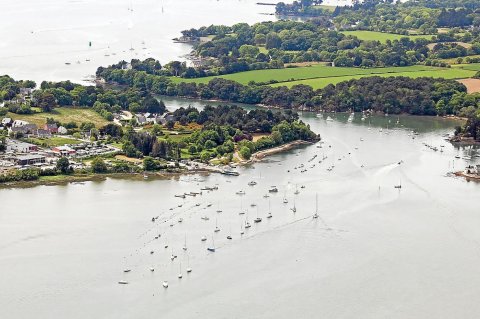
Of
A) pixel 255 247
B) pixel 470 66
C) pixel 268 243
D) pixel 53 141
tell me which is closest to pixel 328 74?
pixel 470 66

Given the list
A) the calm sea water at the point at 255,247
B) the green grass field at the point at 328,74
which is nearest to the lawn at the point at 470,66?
the green grass field at the point at 328,74

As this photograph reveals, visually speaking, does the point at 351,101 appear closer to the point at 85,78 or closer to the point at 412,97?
the point at 412,97

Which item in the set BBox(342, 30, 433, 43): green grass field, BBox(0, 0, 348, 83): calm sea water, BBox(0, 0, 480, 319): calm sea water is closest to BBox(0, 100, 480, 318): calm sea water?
BBox(0, 0, 480, 319): calm sea water

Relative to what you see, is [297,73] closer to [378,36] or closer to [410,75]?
[410,75]

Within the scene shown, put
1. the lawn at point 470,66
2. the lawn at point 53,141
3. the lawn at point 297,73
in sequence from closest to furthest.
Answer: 1. the lawn at point 53,141
2. the lawn at point 297,73
3. the lawn at point 470,66

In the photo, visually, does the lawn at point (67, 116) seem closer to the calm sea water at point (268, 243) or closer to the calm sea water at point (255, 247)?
the calm sea water at point (268, 243)

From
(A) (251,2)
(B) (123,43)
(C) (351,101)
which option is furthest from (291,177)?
(A) (251,2)

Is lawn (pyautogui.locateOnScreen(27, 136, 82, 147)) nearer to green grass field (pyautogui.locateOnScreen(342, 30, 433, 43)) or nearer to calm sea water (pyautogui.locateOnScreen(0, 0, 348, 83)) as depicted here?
calm sea water (pyautogui.locateOnScreen(0, 0, 348, 83))
